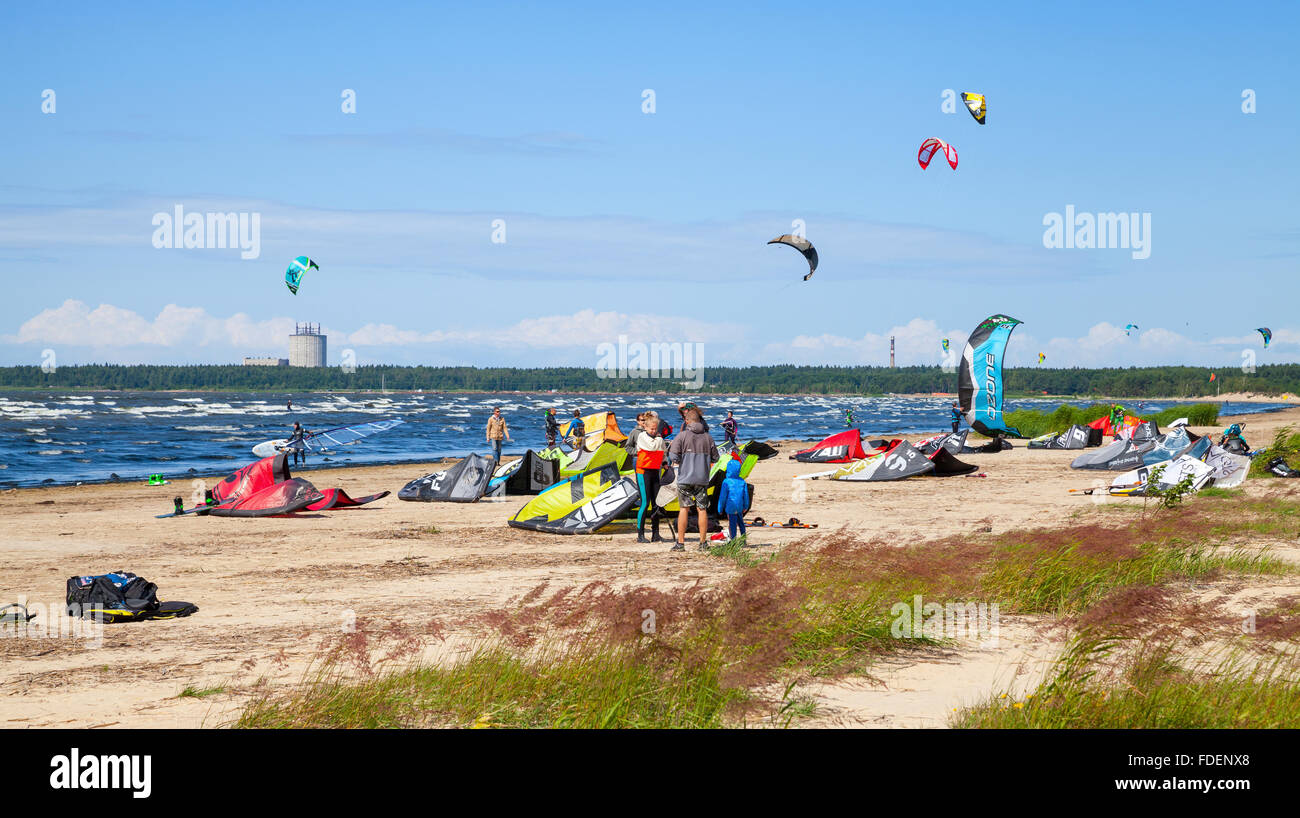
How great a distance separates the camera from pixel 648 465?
42.7 ft

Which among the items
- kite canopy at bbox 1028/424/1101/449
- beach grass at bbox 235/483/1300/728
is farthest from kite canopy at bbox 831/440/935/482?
kite canopy at bbox 1028/424/1101/449

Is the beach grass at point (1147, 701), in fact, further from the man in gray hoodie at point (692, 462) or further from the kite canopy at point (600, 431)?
the kite canopy at point (600, 431)

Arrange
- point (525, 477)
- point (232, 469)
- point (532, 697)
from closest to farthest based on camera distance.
Answer: point (532, 697) → point (525, 477) → point (232, 469)

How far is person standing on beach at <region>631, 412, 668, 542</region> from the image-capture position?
41.4ft

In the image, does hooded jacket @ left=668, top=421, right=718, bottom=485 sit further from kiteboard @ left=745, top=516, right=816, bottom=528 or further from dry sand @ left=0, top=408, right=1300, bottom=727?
kiteboard @ left=745, top=516, right=816, bottom=528

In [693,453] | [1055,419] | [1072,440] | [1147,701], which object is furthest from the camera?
[1055,419]

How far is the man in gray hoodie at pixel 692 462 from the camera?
12008 mm

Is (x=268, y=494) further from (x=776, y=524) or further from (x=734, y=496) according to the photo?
(x=734, y=496)

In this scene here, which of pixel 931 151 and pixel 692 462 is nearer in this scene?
pixel 692 462

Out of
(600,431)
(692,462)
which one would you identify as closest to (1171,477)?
(692,462)

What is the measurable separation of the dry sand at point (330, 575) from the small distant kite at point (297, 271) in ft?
33.0

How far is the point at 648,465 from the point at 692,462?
971mm
